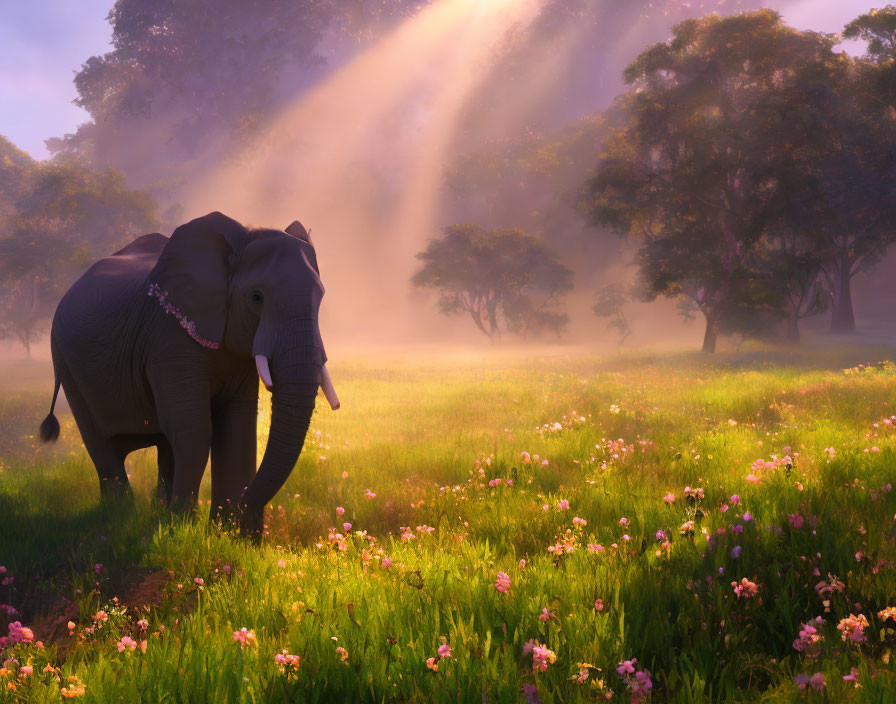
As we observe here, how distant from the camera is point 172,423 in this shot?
5383 mm

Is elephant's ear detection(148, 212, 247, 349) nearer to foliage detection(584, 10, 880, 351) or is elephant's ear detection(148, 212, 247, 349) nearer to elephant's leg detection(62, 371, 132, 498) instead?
elephant's leg detection(62, 371, 132, 498)

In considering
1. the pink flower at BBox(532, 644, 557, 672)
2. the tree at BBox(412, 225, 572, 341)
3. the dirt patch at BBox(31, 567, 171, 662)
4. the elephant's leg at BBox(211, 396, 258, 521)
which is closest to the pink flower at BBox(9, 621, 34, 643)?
the dirt patch at BBox(31, 567, 171, 662)

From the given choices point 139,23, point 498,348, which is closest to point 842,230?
point 498,348

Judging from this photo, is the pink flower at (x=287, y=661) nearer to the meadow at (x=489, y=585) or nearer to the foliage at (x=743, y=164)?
the meadow at (x=489, y=585)

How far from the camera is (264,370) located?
5.07m

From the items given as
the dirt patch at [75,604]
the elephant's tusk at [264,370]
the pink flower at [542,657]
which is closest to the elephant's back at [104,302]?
the elephant's tusk at [264,370]

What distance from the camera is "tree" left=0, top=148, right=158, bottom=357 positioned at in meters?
36.5

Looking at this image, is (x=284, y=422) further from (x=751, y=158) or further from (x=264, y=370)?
(x=751, y=158)

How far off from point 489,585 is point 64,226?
43815 mm

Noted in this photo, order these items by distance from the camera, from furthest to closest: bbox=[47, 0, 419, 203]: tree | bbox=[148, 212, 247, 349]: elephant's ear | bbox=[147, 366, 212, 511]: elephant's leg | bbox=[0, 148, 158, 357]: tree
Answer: bbox=[47, 0, 419, 203]: tree → bbox=[0, 148, 158, 357]: tree → bbox=[148, 212, 247, 349]: elephant's ear → bbox=[147, 366, 212, 511]: elephant's leg

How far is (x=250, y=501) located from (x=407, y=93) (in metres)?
110

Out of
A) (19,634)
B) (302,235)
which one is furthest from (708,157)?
(19,634)

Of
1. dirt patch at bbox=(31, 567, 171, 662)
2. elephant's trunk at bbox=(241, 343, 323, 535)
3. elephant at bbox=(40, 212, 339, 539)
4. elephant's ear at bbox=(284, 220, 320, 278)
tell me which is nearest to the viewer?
dirt patch at bbox=(31, 567, 171, 662)

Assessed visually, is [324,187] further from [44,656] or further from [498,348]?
[44,656]
